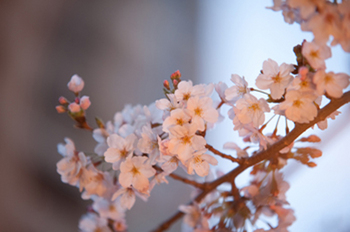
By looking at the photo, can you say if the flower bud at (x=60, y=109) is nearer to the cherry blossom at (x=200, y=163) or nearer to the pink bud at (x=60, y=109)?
the pink bud at (x=60, y=109)

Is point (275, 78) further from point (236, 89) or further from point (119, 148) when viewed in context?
point (119, 148)

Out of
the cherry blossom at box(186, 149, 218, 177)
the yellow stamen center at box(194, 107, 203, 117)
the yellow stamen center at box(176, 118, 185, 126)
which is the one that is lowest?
the cherry blossom at box(186, 149, 218, 177)

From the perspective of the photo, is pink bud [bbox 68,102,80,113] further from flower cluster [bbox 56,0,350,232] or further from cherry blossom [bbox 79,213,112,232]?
cherry blossom [bbox 79,213,112,232]

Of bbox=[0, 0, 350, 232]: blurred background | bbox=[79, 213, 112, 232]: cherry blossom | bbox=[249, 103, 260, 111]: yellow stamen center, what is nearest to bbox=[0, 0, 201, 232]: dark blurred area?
bbox=[0, 0, 350, 232]: blurred background

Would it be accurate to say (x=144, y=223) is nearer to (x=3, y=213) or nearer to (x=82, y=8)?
(x=3, y=213)

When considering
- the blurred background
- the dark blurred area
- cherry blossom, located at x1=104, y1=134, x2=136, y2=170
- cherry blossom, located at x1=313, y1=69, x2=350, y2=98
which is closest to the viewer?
cherry blossom, located at x1=313, y1=69, x2=350, y2=98

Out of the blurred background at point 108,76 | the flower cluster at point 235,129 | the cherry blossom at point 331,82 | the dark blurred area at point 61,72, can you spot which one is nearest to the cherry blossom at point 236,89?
the flower cluster at point 235,129

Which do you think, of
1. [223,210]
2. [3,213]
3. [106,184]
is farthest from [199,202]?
[3,213]

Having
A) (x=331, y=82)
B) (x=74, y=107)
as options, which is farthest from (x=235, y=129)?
(x=74, y=107)
